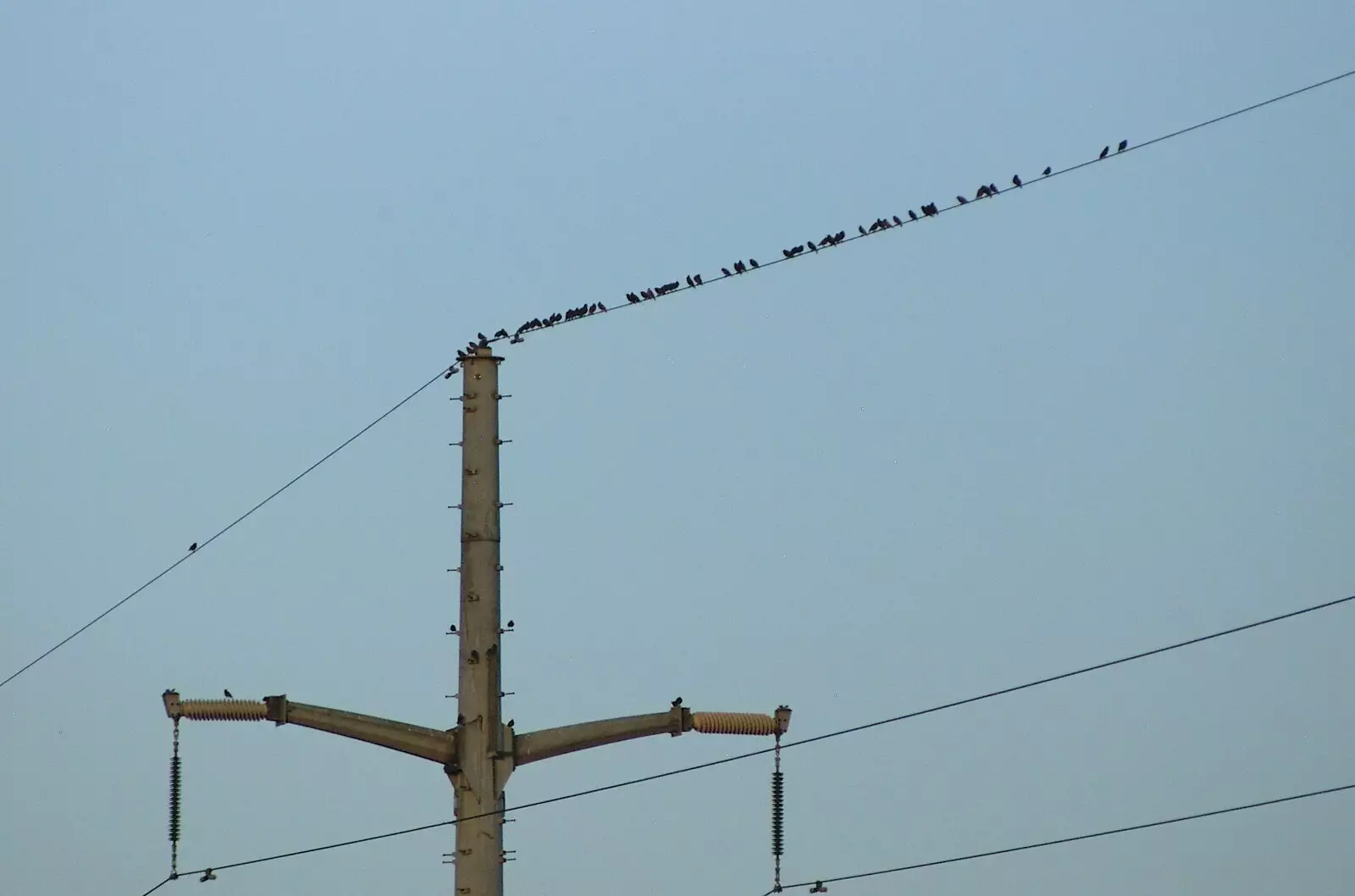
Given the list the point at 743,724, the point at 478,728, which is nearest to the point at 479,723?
the point at 478,728

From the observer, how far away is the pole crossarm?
2116cm

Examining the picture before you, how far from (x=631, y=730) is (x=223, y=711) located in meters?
4.58

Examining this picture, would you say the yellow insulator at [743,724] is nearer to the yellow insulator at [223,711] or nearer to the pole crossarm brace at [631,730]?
the pole crossarm brace at [631,730]

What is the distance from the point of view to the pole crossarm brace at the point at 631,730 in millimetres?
21109

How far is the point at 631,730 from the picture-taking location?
21.1 meters

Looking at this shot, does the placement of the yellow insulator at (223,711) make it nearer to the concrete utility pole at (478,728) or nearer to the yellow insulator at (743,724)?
the concrete utility pole at (478,728)

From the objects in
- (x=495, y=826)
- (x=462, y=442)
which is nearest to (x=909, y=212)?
(x=462, y=442)

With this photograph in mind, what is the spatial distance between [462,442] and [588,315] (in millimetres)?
5872

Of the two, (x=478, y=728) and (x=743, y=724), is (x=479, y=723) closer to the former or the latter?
(x=478, y=728)

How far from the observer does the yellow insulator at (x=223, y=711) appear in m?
21.3

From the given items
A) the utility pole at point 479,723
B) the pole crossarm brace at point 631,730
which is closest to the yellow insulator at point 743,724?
the pole crossarm brace at point 631,730

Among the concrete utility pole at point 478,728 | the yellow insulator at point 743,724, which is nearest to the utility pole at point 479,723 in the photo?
the concrete utility pole at point 478,728

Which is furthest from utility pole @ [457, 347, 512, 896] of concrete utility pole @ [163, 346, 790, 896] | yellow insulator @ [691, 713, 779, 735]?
yellow insulator @ [691, 713, 779, 735]

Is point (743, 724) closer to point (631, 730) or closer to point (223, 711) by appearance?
point (631, 730)
